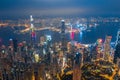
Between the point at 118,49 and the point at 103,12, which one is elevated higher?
the point at 103,12

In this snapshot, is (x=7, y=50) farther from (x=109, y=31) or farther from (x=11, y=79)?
(x=109, y=31)

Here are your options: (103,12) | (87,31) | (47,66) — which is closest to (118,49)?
(47,66)

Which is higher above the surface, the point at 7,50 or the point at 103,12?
the point at 103,12

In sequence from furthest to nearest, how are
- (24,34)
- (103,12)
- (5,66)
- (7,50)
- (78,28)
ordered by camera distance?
(103,12) → (78,28) → (24,34) → (7,50) → (5,66)

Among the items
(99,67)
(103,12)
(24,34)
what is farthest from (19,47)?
(103,12)

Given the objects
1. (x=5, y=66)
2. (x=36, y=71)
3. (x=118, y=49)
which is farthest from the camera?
(x=118, y=49)

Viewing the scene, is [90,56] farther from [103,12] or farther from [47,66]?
[103,12]

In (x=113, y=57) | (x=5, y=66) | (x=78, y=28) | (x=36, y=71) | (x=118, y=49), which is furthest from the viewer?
(x=78, y=28)

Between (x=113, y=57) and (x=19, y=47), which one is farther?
(x=19, y=47)

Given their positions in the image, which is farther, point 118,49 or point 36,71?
point 118,49
